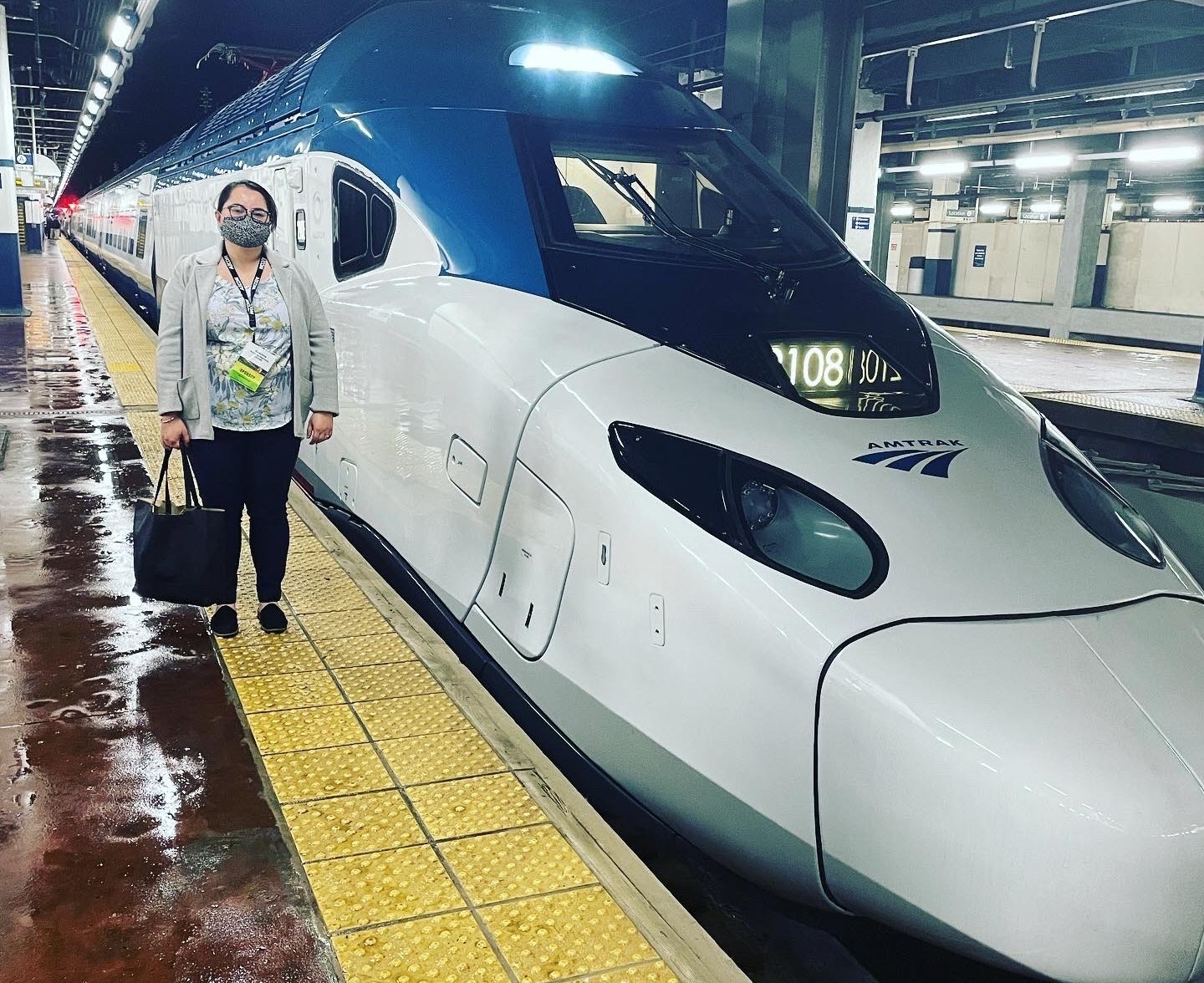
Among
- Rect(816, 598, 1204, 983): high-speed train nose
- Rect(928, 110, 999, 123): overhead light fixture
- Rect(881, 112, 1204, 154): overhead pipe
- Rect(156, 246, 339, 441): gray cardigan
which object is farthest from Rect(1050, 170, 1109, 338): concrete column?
Rect(816, 598, 1204, 983): high-speed train nose

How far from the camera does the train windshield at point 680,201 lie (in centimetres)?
351

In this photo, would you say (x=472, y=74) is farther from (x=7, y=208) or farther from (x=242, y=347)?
(x=7, y=208)

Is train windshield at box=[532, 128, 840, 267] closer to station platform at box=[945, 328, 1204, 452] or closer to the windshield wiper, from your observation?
the windshield wiper

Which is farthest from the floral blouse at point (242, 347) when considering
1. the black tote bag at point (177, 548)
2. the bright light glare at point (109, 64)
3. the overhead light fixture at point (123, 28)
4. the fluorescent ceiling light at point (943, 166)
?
the fluorescent ceiling light at point (943, 166)

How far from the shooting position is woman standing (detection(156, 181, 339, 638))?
3.31m

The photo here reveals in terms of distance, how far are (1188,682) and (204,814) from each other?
2078mm

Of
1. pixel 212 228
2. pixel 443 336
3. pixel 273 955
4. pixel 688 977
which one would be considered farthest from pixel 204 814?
pixel 212 228

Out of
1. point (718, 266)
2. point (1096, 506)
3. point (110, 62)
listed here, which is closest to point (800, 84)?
point (718, 266)

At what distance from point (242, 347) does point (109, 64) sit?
14.4 m

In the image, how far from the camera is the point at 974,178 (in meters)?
26.5

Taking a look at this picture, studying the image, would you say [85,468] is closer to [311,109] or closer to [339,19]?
[311,109]

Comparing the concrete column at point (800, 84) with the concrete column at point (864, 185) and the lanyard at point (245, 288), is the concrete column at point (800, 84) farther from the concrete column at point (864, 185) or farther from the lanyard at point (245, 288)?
the concrete column at point (864, 185)

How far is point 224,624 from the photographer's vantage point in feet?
11.8

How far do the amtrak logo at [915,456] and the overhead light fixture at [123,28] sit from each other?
462 inches
